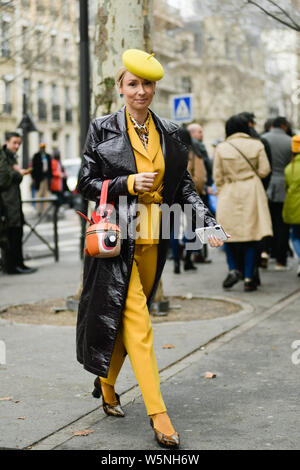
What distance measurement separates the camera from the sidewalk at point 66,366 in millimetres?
4539

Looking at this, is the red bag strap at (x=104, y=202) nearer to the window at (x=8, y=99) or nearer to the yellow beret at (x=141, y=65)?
the yellow beret at (x=141, y=65)

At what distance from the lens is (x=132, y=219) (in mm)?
4336

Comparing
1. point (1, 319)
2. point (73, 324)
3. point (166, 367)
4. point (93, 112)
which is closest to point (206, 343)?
point (166, 367)

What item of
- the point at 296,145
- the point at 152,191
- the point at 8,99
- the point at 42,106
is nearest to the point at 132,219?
the point at 152,191

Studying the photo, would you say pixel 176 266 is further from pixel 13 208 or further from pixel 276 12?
pixel 276 12

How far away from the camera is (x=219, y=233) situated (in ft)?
14.5

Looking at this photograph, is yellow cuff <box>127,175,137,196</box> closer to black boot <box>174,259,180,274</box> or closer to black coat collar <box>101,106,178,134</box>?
black coat collar <box>101,106,178,134</box>

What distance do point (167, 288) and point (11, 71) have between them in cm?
4152

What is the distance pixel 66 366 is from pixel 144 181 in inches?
88.0

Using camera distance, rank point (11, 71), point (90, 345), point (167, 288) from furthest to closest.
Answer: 1. point (11, 71)
2. point (167, 288)
3. point (90, 345)

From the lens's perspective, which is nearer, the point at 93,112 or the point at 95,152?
the point at 95,152
